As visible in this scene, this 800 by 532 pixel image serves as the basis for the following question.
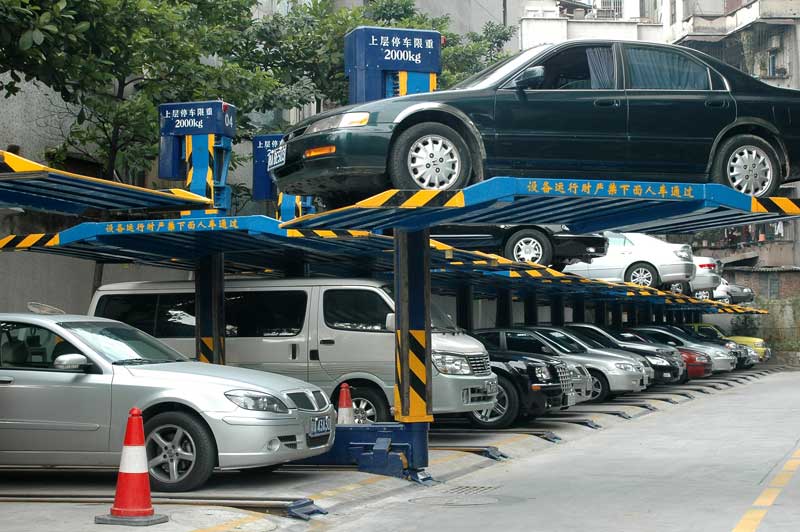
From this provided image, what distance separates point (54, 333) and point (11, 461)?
47.1 inches

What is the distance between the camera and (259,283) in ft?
50.9

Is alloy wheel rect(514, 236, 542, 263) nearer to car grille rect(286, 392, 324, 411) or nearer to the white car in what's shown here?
the white car

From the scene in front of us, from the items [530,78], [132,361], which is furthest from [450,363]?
[530,78]

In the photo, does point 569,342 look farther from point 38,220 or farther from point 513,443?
point 38,220

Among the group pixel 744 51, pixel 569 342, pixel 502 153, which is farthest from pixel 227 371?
pixel 744 51

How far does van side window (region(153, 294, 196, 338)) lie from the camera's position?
15859 millimetres

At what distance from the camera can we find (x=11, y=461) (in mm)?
10992

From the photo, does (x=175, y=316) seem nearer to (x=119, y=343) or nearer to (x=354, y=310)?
(x=354, y=310)

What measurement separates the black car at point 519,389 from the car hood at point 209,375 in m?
6.15

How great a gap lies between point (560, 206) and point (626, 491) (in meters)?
2.73

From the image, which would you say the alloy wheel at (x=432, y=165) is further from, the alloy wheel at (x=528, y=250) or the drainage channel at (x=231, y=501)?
the alloy wheel at (x=528, y=250)

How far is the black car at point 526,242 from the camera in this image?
22.1m

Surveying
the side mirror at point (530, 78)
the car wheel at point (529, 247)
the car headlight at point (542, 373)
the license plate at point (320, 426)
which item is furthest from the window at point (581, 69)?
the car wheel at point (529, 247)

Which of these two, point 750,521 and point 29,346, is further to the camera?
point 29,346
